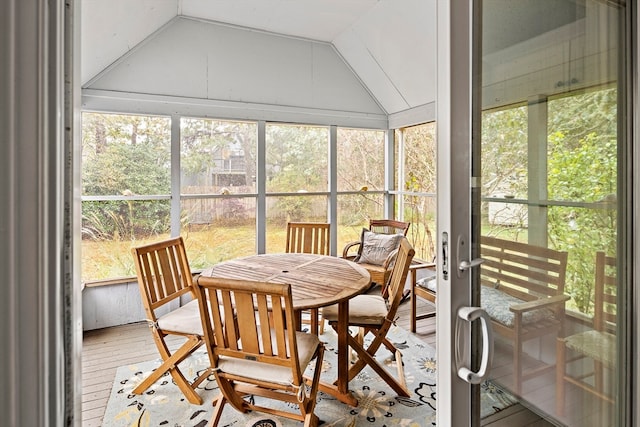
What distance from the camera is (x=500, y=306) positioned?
3.40 feet

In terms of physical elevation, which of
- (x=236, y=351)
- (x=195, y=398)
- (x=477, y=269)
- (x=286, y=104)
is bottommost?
(x=195, y=398)

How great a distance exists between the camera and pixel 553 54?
108 cm

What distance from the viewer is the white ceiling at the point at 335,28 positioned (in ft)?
9.15

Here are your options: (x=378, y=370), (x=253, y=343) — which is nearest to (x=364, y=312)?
(x=378, y=370)

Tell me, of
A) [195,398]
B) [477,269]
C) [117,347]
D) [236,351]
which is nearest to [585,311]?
[477,269]

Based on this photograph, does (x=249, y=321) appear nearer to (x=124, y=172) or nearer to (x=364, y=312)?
(x=364, y=312)

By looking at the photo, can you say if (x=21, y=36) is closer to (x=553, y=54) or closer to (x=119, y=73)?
(x=553, y=54)

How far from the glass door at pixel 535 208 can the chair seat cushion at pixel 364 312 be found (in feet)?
4.28

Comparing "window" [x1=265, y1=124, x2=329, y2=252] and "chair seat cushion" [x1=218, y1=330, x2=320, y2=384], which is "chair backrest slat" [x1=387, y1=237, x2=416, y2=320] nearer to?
"chair seat cushion" [x1=218, y1=330, x2=320, y2=384]

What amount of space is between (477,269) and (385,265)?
2674 millimetres

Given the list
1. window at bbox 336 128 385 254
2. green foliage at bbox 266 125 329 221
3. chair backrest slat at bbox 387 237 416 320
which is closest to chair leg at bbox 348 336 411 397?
chair backrest slat at bbox 387 237 416 320

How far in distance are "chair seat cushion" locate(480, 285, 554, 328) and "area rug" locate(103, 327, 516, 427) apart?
1281mm

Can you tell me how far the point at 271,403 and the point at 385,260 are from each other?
6.81 ft

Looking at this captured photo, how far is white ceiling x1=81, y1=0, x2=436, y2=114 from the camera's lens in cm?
279
